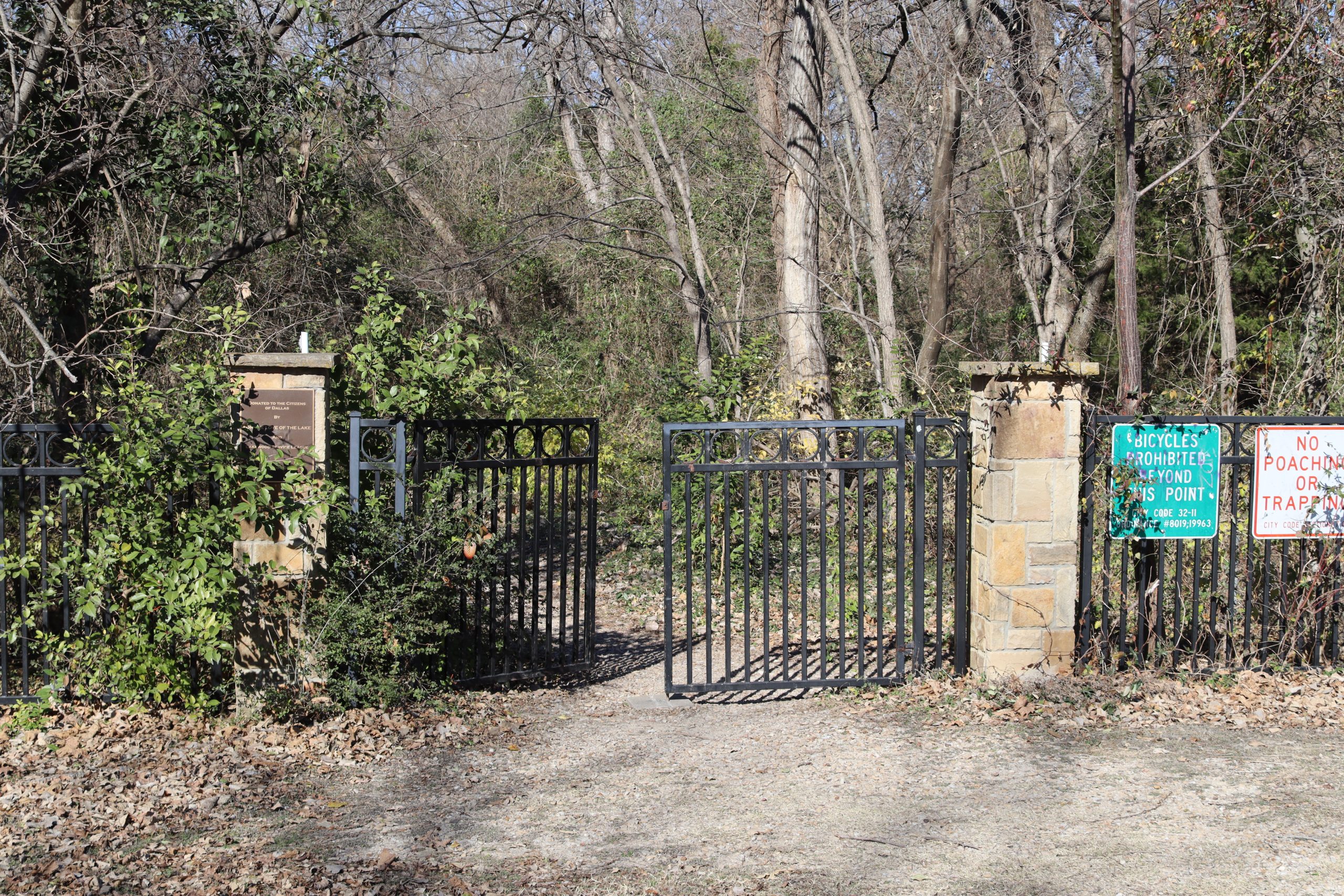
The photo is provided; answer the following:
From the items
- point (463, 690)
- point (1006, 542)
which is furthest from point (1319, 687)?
point (463, 690)

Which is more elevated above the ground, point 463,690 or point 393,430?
point 393,430

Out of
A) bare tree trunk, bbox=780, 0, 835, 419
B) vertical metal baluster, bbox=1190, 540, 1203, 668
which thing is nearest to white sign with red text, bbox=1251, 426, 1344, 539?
vertical metal baluster, bbox=1190, 540, 1203, 668

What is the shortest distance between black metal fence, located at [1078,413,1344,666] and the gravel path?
29.9 inches

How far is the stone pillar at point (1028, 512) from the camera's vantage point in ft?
20.4

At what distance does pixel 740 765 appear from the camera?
5.38 m

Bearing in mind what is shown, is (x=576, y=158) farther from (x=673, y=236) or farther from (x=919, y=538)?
(x=919, y=538)

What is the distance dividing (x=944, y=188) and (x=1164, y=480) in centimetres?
644

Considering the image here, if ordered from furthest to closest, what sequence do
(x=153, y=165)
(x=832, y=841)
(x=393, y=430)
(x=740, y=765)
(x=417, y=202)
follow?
1. (x=417, y=202)
2. (x=153, y=165)
3. (x=393, y=430)
4. (x=740, y=765)
5. (x=832, y=841)

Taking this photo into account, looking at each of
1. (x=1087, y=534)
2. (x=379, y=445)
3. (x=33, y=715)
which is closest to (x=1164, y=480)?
(x=1087, y=534)

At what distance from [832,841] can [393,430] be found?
3.25m

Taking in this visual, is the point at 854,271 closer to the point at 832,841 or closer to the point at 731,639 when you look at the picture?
the point at 731,639

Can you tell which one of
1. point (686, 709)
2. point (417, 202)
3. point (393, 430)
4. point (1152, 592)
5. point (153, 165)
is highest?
point (417, 202)

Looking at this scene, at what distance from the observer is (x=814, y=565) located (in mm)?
10797

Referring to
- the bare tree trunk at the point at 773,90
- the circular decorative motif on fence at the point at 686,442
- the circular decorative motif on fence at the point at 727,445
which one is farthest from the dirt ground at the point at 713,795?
the bare tree trunk at the point at 773,90
